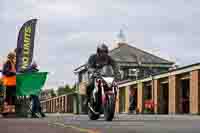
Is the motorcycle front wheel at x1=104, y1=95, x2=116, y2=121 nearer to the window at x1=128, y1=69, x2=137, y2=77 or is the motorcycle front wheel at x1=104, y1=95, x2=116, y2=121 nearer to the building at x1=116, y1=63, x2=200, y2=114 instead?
the building at x1=116, y1=63, x2=200, y2=114

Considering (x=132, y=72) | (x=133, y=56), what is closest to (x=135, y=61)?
(x=133, y=56)

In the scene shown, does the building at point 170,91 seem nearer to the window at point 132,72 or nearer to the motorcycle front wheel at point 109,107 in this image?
the motorcycle front wheel at point 109,107

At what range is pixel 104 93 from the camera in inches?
501

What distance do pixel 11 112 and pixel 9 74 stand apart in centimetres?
129

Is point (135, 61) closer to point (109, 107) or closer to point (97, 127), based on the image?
point (109, 107)

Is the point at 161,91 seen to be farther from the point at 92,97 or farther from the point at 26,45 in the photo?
the point at 92,97

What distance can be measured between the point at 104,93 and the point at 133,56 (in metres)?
96.1

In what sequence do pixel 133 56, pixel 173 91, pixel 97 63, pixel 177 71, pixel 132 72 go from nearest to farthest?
pixel 97 63, pixel 177 71, pixel 173 91, pixel 132 72, pixel 133 56

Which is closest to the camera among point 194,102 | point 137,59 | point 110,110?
point 110,110

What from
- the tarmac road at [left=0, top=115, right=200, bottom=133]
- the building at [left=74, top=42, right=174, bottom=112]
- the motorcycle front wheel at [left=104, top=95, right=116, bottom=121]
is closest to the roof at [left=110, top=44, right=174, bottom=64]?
the building at [left=74, top=42, right=174, bottom=112]

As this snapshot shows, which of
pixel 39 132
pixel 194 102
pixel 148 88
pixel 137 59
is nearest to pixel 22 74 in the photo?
pixel 39 132

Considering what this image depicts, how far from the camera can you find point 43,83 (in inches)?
773

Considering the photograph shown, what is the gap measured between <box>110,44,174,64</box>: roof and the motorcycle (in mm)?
90920

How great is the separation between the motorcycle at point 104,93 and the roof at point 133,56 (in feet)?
298
